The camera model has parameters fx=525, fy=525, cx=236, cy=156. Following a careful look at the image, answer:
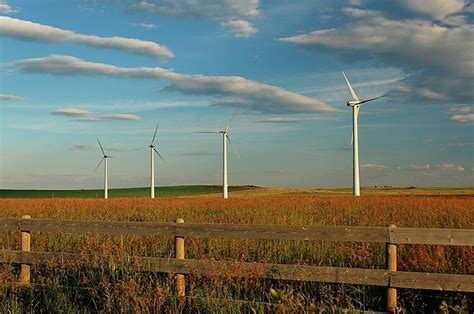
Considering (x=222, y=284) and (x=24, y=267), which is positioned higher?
(x=222, y=284)

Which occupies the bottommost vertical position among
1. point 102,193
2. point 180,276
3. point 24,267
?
point 102,193

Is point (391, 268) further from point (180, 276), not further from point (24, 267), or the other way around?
point (24, 267)

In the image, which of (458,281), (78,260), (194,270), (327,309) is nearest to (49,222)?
(78,260)

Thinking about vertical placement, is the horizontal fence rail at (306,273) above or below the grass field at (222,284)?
above

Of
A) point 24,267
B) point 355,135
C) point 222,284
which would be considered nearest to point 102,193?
point 355,135

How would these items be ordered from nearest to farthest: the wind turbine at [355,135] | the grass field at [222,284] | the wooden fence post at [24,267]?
the grass field at [222,284], the wooden fence post at [24,267], the wind turbine at [355,135]

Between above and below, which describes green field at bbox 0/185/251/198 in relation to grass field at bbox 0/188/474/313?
below

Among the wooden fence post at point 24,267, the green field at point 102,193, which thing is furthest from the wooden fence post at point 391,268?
the green field at point 102,193

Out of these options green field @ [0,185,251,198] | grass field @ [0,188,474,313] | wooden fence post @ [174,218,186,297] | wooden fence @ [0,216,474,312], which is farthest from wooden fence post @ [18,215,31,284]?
green field @ [0,185,251,198]

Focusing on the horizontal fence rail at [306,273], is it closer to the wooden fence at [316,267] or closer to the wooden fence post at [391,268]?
the wooden fence at [316,267]

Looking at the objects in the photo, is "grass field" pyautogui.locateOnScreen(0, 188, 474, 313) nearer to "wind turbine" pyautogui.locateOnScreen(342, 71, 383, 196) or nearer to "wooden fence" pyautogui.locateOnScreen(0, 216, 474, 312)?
"wooden fence" pyautogui.locateOnScreen(0, 216, 474, 312)

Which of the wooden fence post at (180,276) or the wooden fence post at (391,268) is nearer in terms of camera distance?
the wooden fence post at (391,268)

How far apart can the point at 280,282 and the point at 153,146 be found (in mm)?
58447

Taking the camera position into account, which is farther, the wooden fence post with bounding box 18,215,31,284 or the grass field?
the wooden fence post with bounding box 18,215,31,284
